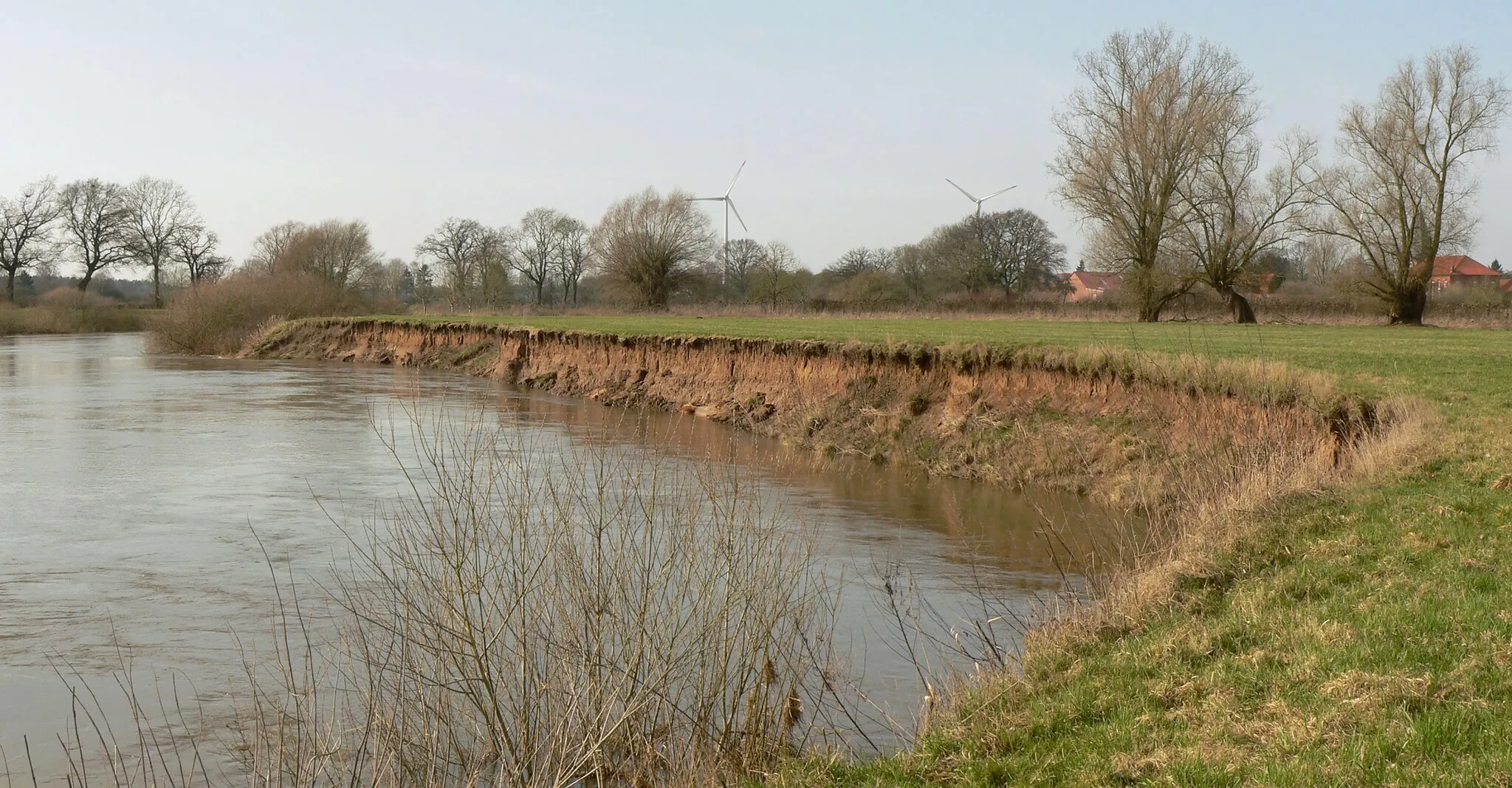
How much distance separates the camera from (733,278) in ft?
268

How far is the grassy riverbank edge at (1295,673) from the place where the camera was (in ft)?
15.0

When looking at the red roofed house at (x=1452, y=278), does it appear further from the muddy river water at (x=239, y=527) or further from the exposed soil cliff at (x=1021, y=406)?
the muddy river water at (x=239, y=527)

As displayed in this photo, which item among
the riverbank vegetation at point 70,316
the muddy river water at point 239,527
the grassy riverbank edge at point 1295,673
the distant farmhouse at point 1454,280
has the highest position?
the distant farmhouse at point 1454,280

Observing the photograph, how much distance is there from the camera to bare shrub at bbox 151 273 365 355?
46.7 m

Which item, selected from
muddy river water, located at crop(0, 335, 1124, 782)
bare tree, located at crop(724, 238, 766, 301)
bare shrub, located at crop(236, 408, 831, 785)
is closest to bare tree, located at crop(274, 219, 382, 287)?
bare tree, located at crop(724, 238, 766, 301)

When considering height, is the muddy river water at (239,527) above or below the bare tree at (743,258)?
below

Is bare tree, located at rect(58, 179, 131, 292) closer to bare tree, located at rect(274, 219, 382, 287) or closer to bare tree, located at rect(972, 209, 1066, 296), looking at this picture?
bare tree, located at rect(274, 219, 382, 287)

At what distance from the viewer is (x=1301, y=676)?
17.9ft

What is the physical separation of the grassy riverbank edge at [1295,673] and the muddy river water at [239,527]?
1316mm

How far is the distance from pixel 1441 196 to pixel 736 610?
119ft

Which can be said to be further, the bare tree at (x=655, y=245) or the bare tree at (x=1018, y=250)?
the bare tree at (x=1018, y=250)

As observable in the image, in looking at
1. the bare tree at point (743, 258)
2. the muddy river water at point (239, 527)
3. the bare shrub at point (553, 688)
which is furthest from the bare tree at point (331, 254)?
the bare shrub at point (553, 688)

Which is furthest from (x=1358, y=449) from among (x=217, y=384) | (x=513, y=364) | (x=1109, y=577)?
(x=217, y=384)

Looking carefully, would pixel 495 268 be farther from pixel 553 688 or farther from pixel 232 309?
pixel 553 688
